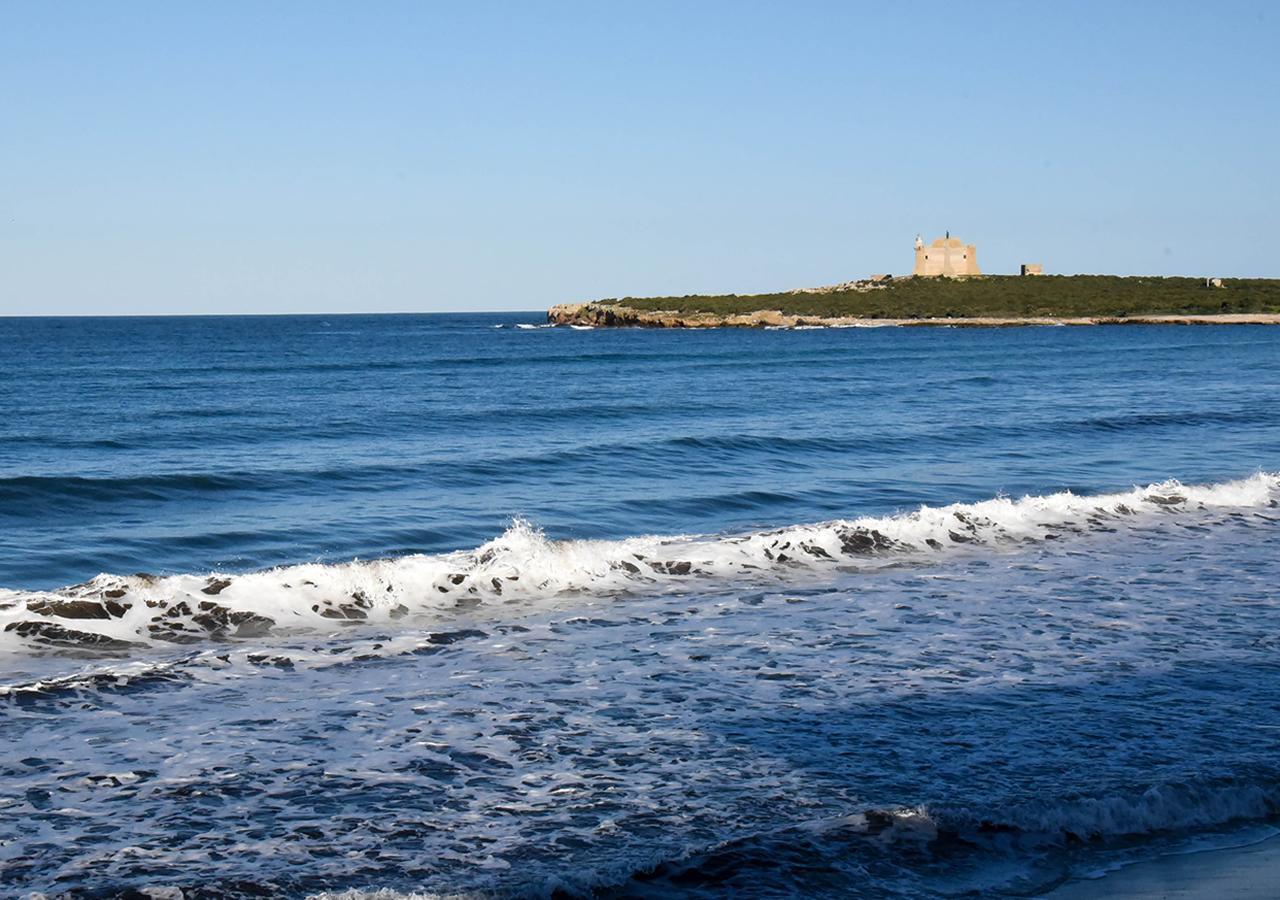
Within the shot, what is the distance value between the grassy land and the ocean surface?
11876cm

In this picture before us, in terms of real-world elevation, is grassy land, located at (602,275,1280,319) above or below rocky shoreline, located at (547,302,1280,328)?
above

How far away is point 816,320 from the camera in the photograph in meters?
140

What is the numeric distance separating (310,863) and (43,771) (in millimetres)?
2384

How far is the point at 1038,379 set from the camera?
174 feet

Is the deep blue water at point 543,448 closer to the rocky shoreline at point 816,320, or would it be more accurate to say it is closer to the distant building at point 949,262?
the rocky shoreline at point 816,320

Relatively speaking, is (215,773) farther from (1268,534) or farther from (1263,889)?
Answer: (1268,534)

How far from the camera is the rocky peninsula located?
131125mm

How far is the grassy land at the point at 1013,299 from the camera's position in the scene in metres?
137

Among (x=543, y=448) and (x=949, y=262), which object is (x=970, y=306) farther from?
(x=543, y=448)

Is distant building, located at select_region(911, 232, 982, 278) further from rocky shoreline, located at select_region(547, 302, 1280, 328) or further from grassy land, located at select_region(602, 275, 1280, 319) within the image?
rocky shoreline, located at select_region(547, 302, 1280, 328)

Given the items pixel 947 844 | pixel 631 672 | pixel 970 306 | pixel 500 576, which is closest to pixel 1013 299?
pixel 970 306

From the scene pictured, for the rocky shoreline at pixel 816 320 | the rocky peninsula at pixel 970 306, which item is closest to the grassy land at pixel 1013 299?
the rocky peninsula at pixel 970 306

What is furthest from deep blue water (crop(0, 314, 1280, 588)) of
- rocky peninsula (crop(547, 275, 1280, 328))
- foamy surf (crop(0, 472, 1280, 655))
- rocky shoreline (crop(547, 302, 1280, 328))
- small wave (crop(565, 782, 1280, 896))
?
rocky peninsula (crop(547, 275, 1280, 328))

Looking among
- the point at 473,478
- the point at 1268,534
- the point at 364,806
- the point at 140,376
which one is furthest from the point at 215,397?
the point at 364,806
